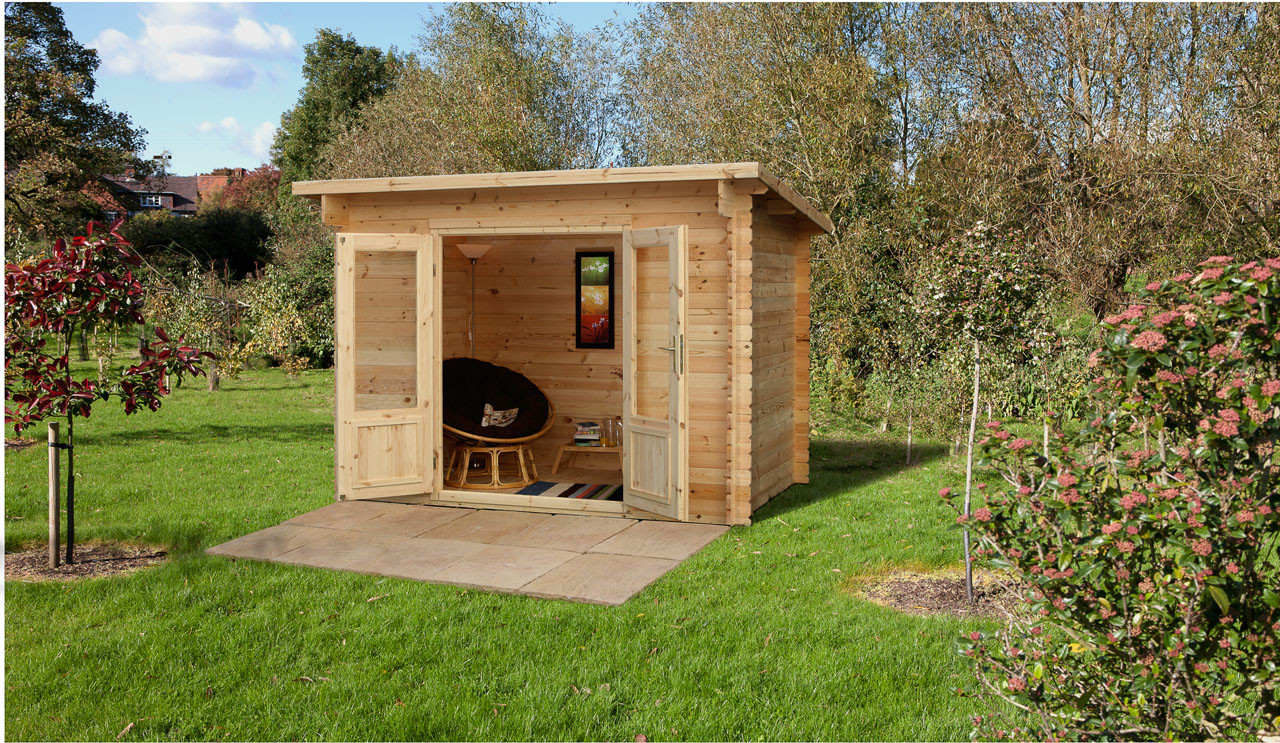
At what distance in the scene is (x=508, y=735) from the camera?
3.78m

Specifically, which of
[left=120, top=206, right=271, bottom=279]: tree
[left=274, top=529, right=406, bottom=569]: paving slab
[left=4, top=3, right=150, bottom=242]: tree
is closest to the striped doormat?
[left=274, top=529, right=406, bottom=569]: paving slab

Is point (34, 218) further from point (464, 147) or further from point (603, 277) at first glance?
point (603, 277)

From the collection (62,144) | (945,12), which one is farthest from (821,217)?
(62,144)

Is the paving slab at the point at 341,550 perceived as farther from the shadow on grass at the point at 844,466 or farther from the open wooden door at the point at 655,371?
the shadow on grass at the point at 844,466

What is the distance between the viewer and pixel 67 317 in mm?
5684

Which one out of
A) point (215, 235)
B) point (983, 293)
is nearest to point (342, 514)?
point (983, 293)

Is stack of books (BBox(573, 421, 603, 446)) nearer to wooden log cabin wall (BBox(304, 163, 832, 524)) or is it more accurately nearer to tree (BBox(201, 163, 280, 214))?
wooden log cabin wall (BBox(304, 163, 832, 524))

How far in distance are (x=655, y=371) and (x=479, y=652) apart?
10.9ft

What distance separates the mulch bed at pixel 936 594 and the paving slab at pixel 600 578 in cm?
126

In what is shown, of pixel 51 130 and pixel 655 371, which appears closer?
pixel 655 371

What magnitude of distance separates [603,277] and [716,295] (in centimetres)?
297

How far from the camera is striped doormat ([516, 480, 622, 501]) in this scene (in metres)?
8.19

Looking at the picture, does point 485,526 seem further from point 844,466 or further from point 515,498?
point 844,466

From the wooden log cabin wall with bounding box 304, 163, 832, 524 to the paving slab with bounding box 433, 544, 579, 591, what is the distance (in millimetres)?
1429
